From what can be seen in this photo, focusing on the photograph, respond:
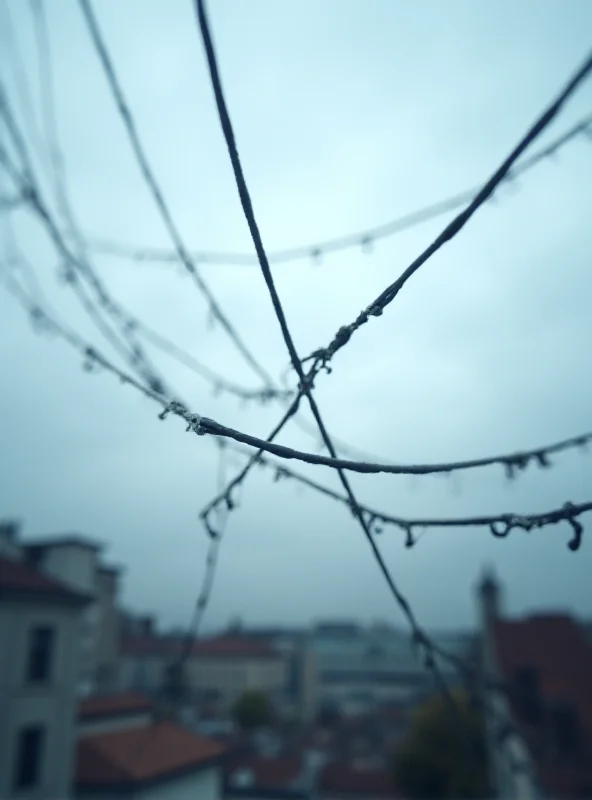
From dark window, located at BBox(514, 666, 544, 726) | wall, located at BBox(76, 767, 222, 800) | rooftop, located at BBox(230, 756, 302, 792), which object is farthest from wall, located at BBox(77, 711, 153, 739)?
dark window, located at BBox(514, 666, 544, 726)

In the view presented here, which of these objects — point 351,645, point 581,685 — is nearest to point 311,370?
point 581,685

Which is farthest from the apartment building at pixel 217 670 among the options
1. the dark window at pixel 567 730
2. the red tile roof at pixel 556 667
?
the dark window at pixel 567 730

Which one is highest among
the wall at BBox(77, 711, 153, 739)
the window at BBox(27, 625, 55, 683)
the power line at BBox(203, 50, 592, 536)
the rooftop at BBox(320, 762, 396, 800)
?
the power line at BBox(203, 50, 592, 536)

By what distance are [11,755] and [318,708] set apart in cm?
4553

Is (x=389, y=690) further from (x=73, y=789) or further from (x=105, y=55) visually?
(x=105, y=55)

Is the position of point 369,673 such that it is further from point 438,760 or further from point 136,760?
point 136,760

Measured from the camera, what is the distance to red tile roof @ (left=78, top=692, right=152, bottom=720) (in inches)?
716

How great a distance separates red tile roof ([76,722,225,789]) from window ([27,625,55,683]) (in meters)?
2.85

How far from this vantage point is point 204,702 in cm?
5012

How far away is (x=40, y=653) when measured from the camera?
50.0 ft

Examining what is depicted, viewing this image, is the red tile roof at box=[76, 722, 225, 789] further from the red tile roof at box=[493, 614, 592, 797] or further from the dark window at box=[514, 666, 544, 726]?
the red tile roof at box=[493, 614, 592, 797]

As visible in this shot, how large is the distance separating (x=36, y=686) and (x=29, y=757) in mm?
1688

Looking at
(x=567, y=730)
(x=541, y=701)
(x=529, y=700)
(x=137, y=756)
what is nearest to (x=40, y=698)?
(x=137, y=756)

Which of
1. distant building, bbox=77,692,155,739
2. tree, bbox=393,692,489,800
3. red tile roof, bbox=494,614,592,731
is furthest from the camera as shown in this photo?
tree, bbox=393,692,489,800
